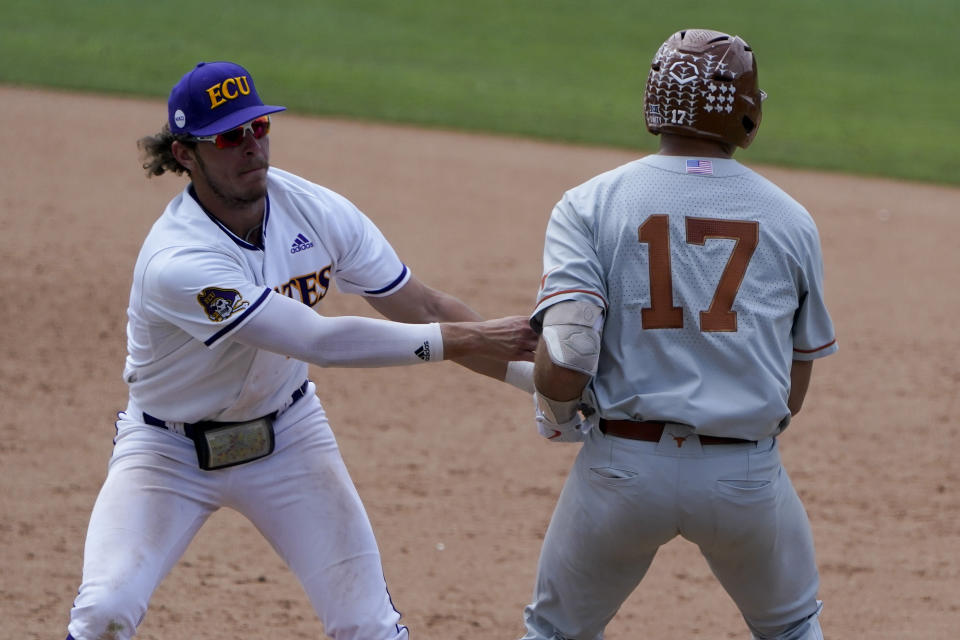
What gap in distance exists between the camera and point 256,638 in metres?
5.01

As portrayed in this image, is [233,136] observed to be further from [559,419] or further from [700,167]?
[700,167]

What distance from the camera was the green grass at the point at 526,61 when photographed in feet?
50.6

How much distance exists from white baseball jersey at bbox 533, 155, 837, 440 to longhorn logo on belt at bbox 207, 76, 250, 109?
4.26ft

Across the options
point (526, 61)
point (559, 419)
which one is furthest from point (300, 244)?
point (526, 61)

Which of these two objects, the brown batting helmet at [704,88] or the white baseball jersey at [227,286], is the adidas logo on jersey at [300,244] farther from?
the brown batting helmet at [704,88]

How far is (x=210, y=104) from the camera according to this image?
13.3 ft

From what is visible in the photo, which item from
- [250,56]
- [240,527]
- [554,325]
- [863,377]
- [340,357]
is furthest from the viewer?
[250,56]

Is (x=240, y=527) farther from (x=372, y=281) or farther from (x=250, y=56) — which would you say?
(x=250, y=56)

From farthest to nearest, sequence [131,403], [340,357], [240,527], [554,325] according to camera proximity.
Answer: [240,527], [131,403], [340,357], [554,325]

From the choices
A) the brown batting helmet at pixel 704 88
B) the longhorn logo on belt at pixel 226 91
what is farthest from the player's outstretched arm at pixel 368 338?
the brown batting helmet at pixel 704 88

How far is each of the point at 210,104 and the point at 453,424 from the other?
145 inches

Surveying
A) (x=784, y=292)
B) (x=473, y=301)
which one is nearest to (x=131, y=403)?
(x=784, y=292)

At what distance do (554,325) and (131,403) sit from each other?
173 cm

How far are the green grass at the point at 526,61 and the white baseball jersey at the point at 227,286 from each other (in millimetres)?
10435
